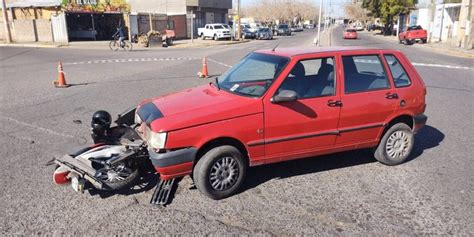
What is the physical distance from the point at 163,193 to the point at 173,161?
50 centimetres

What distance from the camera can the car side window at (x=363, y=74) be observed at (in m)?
4.97

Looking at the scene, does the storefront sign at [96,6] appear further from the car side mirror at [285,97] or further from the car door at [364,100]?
the car side mirror at [285,97]

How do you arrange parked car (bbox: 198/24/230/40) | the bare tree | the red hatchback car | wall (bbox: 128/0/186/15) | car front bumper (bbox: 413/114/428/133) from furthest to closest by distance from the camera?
the bare tree < wall (bbox: 128/0/186/15) < parked car (bbox: 198/24/230/40) < car front bumper (bbox: 413/114/428/133) < the red hatchback car

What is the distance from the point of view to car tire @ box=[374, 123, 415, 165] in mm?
5348

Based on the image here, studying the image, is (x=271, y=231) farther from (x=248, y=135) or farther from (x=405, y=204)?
(x=405, y=204)

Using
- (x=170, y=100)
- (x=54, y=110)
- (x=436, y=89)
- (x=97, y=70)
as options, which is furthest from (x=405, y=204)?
(x=97, y=70)

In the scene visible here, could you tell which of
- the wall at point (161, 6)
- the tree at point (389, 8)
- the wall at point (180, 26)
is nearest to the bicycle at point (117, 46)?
the wall at point (180, 26)

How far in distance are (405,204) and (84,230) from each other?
359 centimetres

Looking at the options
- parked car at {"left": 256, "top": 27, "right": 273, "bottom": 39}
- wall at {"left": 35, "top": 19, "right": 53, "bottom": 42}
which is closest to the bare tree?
parked car at {"left": 256, "top": 27, "right": 273, "bottom": 39}

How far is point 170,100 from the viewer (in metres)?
4.82

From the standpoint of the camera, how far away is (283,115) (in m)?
4.52

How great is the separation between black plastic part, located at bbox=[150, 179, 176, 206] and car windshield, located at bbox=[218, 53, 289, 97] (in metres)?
1.41

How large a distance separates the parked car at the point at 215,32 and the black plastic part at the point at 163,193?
3909 cm

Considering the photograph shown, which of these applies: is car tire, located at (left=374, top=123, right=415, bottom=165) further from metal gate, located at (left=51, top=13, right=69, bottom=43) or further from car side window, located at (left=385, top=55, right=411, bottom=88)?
metal gate, located at (left=51, top=13, right=69, bottom=43)
